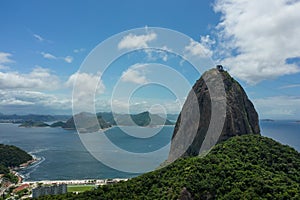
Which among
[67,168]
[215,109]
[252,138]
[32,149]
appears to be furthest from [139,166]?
[32,149]

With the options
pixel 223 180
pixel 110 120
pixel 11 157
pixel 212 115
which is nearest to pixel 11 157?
pixel 11 157

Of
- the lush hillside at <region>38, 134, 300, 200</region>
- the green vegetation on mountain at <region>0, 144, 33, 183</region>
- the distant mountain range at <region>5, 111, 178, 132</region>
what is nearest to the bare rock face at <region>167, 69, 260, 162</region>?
the distant mountain range at <region>5, 111, 178, 132</region>

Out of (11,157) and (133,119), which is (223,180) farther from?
(11,157)

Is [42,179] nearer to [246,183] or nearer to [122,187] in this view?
[122,187]

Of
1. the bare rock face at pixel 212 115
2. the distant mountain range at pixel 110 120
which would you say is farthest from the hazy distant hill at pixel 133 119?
the bare rock face at pixel 212 115

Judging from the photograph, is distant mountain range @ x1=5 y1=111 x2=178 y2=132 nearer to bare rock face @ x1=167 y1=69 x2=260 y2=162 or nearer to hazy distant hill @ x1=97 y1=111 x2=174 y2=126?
hazy distant hill @ x1=97 y1=111 x2=174 y2=126
